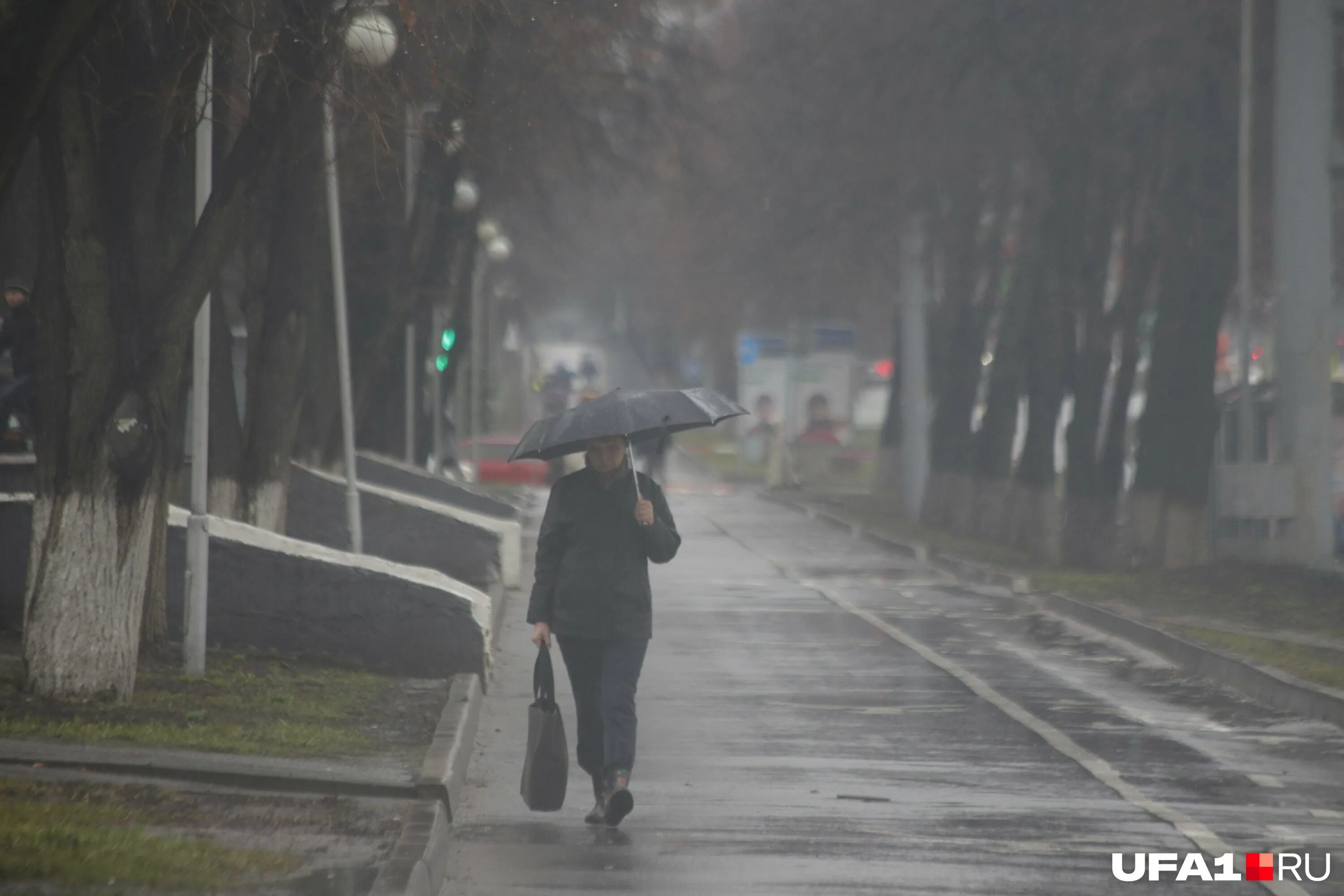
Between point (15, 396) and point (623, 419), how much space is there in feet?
34.9

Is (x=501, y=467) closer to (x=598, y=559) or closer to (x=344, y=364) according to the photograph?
(x=344, y=364)

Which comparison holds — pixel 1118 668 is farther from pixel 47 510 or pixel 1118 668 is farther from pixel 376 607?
pixel 47 510

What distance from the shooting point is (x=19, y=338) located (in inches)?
676

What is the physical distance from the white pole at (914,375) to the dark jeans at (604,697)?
2677 centimetres

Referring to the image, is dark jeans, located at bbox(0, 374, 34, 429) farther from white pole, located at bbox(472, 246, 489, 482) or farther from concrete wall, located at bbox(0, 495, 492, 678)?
white pole, located at bbox(472, 246, 489, 482)

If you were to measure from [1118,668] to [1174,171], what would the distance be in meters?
9.57

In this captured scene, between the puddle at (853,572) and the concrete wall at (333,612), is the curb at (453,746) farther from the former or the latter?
the puddle at (853,572)

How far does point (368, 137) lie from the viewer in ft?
57.9

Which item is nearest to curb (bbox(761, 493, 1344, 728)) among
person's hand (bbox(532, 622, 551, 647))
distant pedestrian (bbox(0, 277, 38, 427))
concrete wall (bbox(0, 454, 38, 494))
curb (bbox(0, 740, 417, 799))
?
person's hand (bbox(532, 622, 551, 647))

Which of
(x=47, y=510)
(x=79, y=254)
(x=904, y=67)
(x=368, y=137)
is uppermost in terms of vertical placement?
(x=904, y=67)

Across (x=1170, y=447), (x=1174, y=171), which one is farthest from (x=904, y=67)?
(x=1170, y=447)

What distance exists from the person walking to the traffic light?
25380 millimetres

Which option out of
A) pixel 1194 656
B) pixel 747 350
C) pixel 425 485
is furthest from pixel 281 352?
pixel 747 350

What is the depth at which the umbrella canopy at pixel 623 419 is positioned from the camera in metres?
8.93
